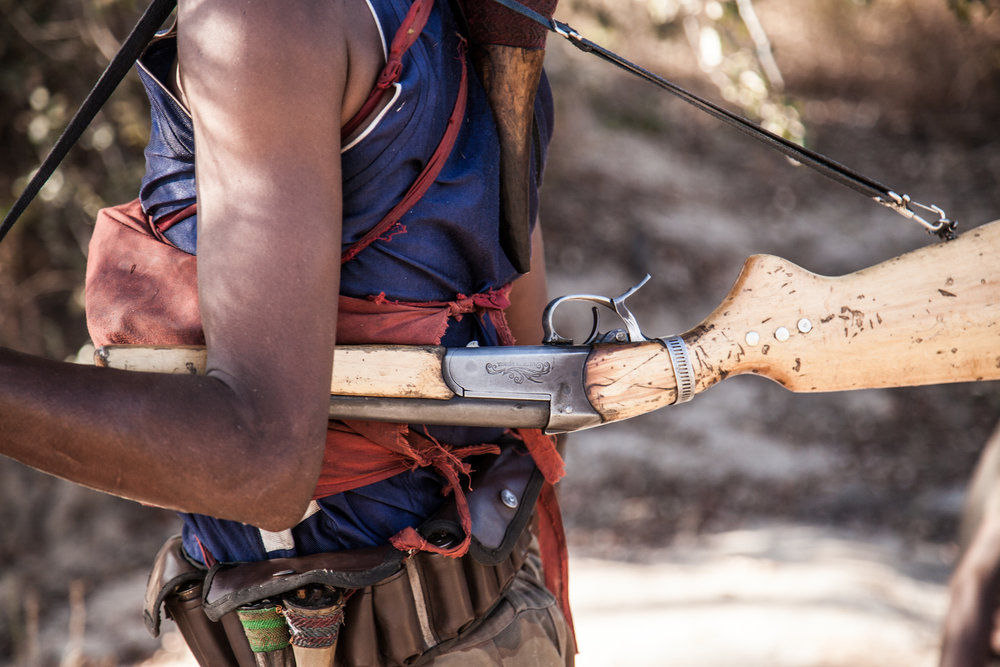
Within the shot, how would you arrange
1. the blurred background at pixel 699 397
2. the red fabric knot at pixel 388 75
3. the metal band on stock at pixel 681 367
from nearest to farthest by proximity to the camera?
the red fabric knot at pixel 388 75 < the metal band on stock at pixel 681 367 < the blurred background at pixel 699 397

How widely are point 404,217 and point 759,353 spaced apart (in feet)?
2.10

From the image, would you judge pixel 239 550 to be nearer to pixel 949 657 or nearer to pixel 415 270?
pixel 415 270

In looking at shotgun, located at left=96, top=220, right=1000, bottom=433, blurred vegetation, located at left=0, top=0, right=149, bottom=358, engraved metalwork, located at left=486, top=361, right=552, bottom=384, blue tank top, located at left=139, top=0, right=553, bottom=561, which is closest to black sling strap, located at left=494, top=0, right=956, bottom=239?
shotgun, located at left=96, top=220, right=1000, bottom=433

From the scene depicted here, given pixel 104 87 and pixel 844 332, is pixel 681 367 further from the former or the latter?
pixel 104 87

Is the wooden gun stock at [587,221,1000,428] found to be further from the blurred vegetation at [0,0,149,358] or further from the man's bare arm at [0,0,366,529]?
the blurred vegetation at [0,0,149,358]

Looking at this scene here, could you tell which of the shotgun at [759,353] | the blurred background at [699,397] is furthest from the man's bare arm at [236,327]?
the blurred background at [699,397]

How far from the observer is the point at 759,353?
149 cm

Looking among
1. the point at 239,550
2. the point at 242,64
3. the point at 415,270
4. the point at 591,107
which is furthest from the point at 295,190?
the point at 591,107

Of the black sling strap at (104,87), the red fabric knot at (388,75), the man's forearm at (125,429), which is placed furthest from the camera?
the black sling strap at (104,87)

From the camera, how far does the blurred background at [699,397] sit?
4.01 meters

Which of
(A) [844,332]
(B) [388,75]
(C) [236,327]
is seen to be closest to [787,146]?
(A) [844,332]

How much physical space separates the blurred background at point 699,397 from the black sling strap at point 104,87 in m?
2.45

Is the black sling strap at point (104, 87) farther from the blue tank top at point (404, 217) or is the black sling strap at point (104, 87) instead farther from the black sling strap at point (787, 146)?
the black sling strap at point (787, 146)

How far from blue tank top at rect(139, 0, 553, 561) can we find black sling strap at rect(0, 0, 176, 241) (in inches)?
2.4
